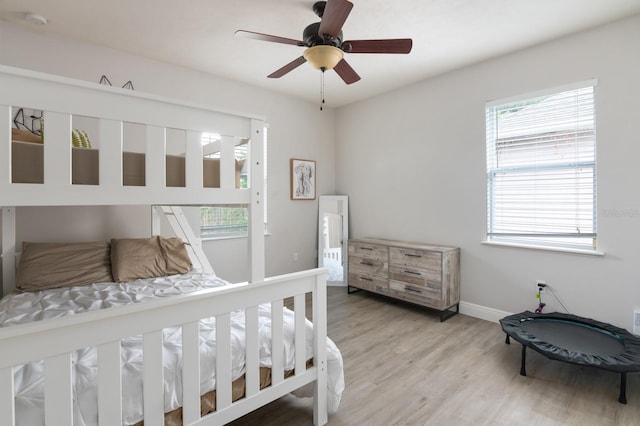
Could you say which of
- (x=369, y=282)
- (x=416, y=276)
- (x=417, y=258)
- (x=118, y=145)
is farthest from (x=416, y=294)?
(x=118, y=145)

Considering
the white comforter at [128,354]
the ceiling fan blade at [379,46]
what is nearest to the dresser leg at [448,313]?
the white comforter at [128,354]

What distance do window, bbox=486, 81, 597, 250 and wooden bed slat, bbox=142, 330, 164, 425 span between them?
10.3ft

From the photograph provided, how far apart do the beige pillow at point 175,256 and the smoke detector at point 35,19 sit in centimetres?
194

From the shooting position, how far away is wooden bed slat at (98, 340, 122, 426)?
3.58 feet

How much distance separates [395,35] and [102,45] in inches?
105

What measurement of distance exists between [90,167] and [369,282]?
319 centimetres

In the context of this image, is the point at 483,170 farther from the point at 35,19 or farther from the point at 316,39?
the point at 35,19

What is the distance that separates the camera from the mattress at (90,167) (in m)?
1.12

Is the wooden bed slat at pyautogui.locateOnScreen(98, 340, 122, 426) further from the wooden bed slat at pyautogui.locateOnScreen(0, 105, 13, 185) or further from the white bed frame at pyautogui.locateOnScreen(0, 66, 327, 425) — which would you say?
→ the wooden bed slat at pyautogui.locateOnScreen(0, 105, 13, 185)

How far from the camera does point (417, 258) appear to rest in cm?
335

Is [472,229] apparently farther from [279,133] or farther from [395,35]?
[279,133]

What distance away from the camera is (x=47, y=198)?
41.3 inches

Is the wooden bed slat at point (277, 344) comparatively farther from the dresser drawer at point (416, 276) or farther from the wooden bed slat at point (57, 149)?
the dresser drawer at point (416, 276)

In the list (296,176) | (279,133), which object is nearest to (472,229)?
(296,176)
